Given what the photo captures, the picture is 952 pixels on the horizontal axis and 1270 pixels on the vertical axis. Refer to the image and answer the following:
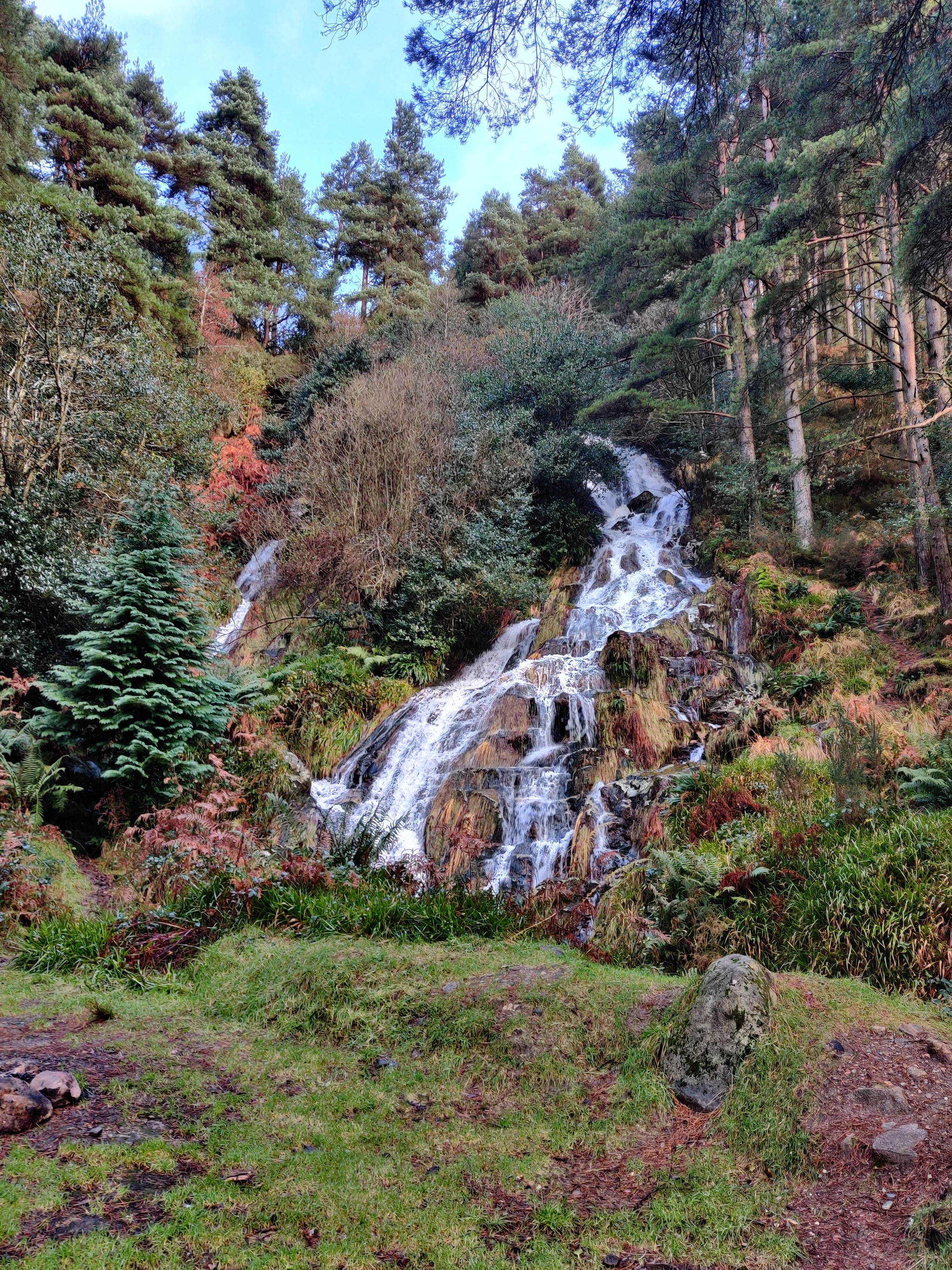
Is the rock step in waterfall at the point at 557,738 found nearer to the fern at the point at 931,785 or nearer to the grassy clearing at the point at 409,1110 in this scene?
the fern at the point at 931,785

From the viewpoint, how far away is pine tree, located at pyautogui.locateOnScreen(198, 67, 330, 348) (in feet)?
84.0

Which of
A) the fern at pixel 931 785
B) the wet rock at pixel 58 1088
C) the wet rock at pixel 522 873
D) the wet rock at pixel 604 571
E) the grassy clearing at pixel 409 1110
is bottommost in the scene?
the wet rock at pixel 522 873

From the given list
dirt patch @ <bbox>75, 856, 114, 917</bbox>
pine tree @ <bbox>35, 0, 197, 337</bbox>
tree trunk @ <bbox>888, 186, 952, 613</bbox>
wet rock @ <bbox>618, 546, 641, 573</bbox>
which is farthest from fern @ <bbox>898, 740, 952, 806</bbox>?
pine tree @ <bbox>35, 0, 197, 337</bbox>

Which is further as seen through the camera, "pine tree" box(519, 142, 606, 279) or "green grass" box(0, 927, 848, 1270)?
"pine tree" box(519, 142, 606, 279)

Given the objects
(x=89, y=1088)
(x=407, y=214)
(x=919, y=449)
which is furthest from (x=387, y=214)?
(x=89, y=1088)

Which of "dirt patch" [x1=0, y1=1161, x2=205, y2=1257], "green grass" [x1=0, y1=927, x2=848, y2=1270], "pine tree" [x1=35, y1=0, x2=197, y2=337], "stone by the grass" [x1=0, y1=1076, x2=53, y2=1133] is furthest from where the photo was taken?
"pine tree" [x1=35, y1=0, x2=197, y2=337]

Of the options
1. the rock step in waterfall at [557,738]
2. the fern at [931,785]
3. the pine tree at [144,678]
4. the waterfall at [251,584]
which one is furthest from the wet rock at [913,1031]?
the waterfall at [251,584]

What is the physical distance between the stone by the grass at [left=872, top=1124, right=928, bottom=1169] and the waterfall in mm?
14398

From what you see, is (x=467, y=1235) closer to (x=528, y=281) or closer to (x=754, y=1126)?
(x=754, y=1126)

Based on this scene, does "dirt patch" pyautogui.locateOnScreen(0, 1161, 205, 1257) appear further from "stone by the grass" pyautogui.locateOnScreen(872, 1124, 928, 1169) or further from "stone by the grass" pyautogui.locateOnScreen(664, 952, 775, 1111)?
"stone by the grass" pyautogui.locateOnScreen(872, 1124, 928, 1169)

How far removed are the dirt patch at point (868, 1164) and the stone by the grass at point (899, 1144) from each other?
2 cm

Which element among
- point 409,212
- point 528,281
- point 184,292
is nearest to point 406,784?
point 184,292

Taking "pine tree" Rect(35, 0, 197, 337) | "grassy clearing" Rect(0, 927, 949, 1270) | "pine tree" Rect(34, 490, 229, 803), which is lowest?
"grassy clearing" Rect(0, 927, 949, 1270)

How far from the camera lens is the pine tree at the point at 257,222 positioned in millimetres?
25594
